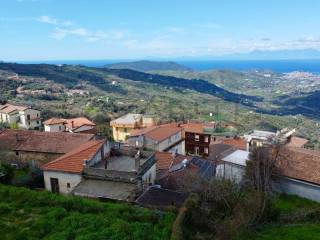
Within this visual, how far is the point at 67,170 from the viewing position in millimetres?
28531

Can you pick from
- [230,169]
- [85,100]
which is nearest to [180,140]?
[230,169]

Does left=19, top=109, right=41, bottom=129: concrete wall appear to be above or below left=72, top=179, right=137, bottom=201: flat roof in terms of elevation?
below

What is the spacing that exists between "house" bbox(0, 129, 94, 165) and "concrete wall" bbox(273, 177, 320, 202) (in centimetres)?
2073

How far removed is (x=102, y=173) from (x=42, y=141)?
1453 cm

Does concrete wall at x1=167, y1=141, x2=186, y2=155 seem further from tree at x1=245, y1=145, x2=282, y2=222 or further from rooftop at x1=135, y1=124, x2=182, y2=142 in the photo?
tree at x1=245, y1=145, x2=282, y2=222

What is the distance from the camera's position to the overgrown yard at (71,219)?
15.6m

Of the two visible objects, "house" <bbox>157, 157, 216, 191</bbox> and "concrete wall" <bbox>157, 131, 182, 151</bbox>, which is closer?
"house" <bbox>157, 157, 216, 191</bbox>

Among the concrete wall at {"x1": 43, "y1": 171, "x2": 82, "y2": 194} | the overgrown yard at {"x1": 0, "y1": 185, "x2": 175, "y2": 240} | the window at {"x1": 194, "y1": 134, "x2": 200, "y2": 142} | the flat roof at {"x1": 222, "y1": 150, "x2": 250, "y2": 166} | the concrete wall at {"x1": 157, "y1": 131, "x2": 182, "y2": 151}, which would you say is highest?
the overgrown yard at {"x1": 0, "y1": 185, "x2": 175, "y2": 240}

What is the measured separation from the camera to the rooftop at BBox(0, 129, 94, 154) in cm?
Answer: 3759

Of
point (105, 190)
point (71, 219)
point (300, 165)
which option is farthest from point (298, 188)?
point (71, 219)

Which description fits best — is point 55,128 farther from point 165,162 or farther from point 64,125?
point 165,162

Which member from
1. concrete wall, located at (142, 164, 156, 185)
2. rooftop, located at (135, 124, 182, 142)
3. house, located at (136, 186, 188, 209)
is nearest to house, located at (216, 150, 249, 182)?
concrete wall, located at (142, 164, 156, 185)

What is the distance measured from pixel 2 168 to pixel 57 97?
442 feet

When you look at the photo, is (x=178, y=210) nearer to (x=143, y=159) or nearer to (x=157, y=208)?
(x=157, y=208)
